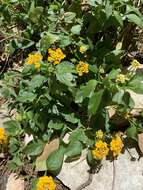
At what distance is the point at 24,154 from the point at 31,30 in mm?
838

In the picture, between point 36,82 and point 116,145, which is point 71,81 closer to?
point 36,82

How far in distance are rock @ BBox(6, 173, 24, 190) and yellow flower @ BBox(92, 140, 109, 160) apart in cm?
53

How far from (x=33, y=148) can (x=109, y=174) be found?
467mm

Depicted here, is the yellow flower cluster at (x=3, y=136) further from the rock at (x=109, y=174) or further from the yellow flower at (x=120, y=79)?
→ the yellow flower at (x=120, y=79)

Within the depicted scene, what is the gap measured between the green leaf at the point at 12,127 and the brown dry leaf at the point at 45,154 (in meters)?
0.20

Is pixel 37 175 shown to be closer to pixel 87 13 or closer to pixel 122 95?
pixel 122 95

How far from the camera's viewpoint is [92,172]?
9.52 ft

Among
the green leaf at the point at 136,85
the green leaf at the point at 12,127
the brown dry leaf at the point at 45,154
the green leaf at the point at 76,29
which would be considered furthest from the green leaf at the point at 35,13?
the green leaf at the point at 136,85

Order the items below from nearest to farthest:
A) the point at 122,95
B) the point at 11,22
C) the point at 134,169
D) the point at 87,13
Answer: the point at 122,95, the point at 134,169, the point at 87,13, the point at 11,22

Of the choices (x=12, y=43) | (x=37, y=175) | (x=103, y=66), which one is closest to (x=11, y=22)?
(x=12, y=43)

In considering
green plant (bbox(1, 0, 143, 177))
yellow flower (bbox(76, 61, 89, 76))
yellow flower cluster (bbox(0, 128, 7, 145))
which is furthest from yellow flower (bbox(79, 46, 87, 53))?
yellow flower cluster (bbox(0, 128, 7, 145))

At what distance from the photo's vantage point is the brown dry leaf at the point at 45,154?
291 centimetres

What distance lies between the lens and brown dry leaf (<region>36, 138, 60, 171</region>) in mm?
2914

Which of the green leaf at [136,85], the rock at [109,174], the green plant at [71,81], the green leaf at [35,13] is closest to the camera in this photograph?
the green leaf at [136,85]
